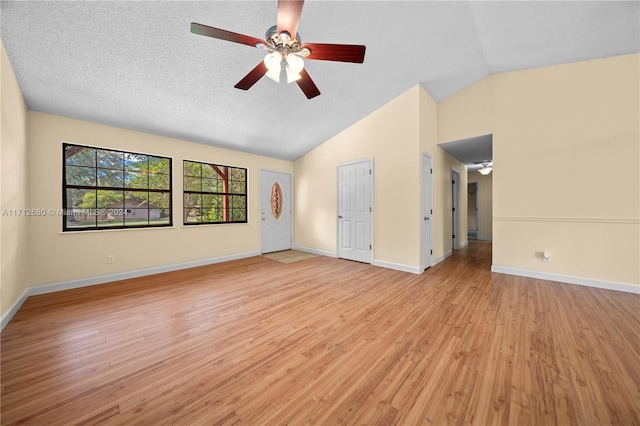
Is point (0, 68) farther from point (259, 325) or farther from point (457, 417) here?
point (457, 417)

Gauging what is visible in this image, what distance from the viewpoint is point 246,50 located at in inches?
103

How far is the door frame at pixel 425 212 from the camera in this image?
12.9ft

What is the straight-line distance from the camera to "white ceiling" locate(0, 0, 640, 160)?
7.02ft

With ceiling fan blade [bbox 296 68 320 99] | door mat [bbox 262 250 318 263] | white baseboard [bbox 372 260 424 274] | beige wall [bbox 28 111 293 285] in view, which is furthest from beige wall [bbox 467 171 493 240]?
beige wall [bbox 28 111 293 285]

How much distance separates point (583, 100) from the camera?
326 cm

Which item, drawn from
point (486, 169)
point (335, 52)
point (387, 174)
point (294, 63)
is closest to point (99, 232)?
point (294, 63)

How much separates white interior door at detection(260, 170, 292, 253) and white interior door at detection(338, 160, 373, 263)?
1668mm

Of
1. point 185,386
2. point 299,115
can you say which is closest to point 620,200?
point 299,115

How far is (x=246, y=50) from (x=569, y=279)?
17.5 ft

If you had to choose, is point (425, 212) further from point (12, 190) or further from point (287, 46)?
point (12, 190)

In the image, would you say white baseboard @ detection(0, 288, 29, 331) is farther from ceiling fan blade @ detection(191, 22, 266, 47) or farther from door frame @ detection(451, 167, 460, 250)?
door frame @ detection(451, 167, 460, 250)

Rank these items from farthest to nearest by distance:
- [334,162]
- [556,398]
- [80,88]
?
[334,162]
[80,88]
[556,398]

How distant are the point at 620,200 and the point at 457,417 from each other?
3.95 meters

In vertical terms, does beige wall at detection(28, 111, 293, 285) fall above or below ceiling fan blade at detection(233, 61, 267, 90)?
below
